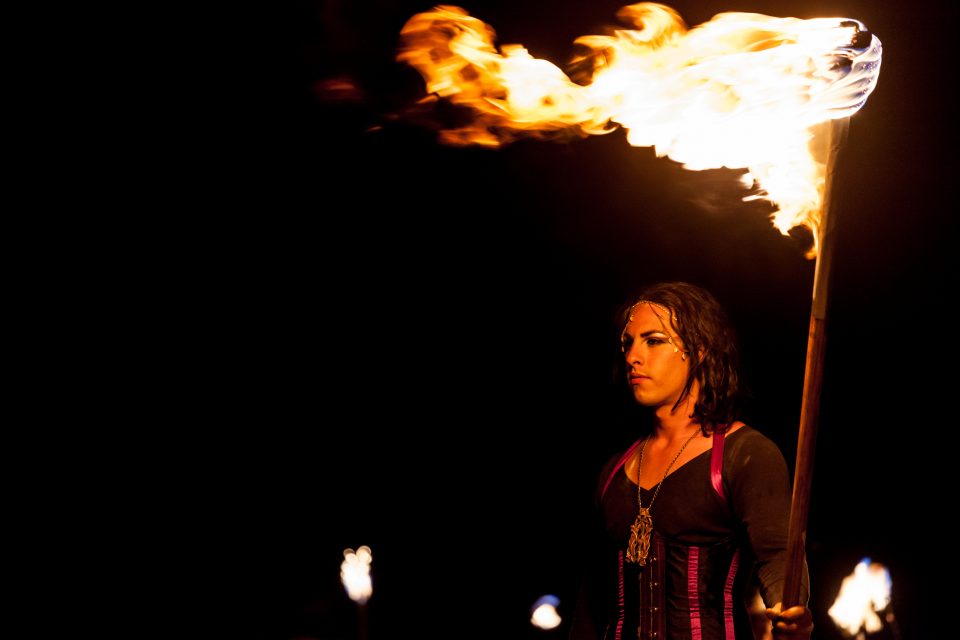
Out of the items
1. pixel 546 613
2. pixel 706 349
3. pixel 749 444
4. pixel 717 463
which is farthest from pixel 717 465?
pixel 546 613

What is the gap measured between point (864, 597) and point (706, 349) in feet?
23.0

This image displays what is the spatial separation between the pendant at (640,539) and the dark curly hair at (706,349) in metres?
0.41

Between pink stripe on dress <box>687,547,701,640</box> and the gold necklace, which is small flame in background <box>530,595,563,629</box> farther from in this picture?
pink stripe on dress <box>687,547,701,640</box>

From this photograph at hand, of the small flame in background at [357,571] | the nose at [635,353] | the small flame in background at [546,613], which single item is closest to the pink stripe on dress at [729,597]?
the nose at [635,353]

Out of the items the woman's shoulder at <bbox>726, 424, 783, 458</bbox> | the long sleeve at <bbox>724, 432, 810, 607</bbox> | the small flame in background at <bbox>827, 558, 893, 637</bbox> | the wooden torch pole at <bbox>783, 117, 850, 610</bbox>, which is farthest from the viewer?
the small flame in background at <bbox>827, 558, 893, 637</bbox>

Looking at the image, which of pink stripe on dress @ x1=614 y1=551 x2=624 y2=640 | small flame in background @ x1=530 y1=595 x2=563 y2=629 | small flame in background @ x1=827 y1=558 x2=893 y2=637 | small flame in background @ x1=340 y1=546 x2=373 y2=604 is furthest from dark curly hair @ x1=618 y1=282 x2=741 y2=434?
small flame in background @ x1=530 y1=595 x2=563 y2=629

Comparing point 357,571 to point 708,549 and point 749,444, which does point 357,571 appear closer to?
point 708,549

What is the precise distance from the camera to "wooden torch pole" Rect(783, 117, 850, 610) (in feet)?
8.70

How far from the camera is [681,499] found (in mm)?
3203

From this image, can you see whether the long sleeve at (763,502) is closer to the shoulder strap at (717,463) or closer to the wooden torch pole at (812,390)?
the shoulder strap at (717,463)

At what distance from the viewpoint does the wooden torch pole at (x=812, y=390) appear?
2650mm

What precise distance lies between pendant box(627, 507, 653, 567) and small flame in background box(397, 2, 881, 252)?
4.03 ft

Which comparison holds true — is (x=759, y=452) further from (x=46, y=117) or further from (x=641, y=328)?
(x=46, y=117)

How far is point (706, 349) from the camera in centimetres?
353
